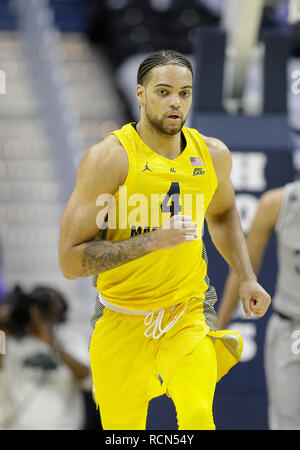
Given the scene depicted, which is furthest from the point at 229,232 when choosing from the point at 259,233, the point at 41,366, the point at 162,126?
the point at 41,366

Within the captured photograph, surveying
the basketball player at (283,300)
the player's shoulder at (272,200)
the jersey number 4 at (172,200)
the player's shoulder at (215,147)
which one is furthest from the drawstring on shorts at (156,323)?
the player's shoulder at (272,200)

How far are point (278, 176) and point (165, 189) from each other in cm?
278

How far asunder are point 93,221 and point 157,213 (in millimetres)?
245

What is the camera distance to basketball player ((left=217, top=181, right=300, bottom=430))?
173 inches

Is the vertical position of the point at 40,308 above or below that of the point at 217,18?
below

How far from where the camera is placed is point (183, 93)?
10.6 feet

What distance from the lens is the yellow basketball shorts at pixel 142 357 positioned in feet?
10.8

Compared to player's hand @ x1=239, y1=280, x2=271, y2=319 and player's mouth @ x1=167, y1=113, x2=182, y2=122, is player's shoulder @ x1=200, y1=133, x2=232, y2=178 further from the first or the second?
player's hand @ x1=239, y1=280, x2=271, y2=319

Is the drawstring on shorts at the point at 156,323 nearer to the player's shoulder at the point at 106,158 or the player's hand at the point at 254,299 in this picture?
the player's hand at the point at 254,299

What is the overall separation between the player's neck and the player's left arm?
0.17 meters

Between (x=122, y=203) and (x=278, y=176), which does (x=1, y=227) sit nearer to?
(x=278, y=176)

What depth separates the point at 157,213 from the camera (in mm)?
3285

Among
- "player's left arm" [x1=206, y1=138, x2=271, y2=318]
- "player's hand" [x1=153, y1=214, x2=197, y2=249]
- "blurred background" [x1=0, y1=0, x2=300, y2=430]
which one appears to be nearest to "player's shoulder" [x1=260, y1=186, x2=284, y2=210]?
"blurred background" [x1=0, y1=0, x2=300, y2=430]
